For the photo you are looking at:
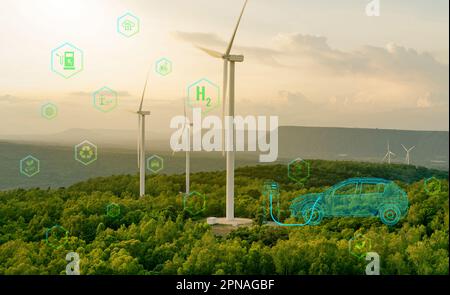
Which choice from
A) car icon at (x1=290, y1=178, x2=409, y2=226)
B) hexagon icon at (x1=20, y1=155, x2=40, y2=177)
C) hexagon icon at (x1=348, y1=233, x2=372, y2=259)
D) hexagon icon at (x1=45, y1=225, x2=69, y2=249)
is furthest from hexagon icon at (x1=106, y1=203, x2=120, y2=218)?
hexagon icon at (x1=348, y1=233, x2=372, y2=259)

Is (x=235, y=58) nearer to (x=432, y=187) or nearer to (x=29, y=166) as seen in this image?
(x=29, y=166)

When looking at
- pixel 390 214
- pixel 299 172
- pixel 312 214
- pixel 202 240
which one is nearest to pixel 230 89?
pixel 312 214

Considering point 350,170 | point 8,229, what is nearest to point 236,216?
point 8,229

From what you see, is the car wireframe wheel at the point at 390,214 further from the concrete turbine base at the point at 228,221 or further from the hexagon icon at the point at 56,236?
the hexagon icon at the point at 56,236

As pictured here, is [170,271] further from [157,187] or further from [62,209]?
[157,187]

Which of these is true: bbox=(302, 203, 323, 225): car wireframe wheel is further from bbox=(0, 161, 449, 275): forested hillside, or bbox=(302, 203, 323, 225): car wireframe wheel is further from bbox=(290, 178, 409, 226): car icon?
bbox=(0, 161, 449, 275): forested hillside

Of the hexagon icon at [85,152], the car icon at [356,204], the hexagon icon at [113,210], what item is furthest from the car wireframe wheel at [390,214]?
the hexagon icon at [85,152]
